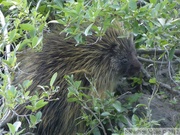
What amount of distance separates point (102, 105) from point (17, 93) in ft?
2.88

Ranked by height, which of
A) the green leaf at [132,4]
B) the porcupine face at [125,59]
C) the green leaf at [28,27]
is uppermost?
the green leaf at [132,4]

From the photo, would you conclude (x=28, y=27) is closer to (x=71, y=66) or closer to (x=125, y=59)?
(x=71, y=66)

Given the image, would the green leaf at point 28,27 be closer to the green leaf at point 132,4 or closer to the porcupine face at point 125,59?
the green leaf at point 132,4

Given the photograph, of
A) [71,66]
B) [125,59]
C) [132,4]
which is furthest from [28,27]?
[125,59]

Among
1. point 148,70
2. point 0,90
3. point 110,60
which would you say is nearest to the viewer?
point 0,90

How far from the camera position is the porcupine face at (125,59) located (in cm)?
352

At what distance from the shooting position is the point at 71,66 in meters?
3.46

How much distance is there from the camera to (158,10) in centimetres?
261

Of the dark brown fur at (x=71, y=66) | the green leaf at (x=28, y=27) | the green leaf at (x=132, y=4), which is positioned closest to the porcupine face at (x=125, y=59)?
the dark brown fur at (x=71, y=66)

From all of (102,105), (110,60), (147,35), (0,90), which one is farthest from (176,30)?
(0,90)

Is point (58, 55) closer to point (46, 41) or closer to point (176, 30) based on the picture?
point (46, 41)

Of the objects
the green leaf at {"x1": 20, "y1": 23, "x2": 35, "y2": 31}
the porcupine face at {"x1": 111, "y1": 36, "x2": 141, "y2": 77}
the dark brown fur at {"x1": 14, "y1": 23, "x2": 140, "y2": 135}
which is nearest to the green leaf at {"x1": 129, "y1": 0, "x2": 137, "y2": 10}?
the green leaf at {"x1": 20, "y1": 23, "x2": 35, "y2": 31}

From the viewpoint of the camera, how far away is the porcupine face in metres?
3.52

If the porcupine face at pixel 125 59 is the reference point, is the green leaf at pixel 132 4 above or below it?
above
